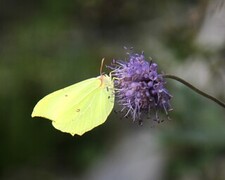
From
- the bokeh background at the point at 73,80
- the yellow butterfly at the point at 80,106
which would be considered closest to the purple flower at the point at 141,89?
the yellow butterfly at the point at 80,106

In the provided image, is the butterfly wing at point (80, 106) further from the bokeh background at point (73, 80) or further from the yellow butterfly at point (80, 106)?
the bokeh background at point (73, 80)

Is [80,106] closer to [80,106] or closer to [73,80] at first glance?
[80,106]

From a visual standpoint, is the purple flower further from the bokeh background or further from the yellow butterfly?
the bokeh background

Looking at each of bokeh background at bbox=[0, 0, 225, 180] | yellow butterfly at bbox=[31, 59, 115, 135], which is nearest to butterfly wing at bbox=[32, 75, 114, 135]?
yellow butterfly at bbox=[31, 59, 115, 135]

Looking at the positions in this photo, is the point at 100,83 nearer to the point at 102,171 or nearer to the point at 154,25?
the point at 154,25

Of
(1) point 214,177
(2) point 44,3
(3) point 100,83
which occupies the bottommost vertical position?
(1) point 214,177

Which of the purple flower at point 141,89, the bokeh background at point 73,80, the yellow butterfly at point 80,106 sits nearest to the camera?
the purple flower at point 141,89

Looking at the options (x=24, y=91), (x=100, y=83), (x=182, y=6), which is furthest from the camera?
(x=24, y=91)

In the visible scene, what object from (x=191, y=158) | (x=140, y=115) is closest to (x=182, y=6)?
(x=191, y=158)
